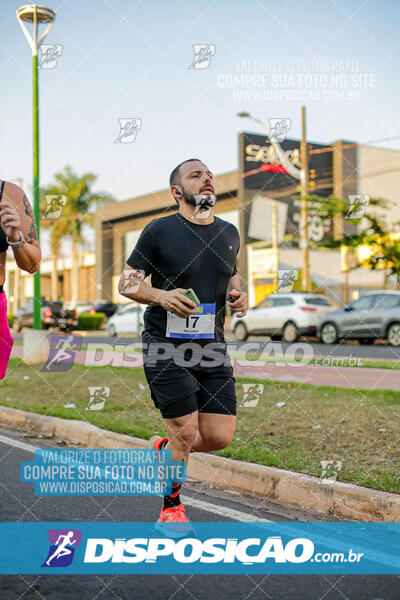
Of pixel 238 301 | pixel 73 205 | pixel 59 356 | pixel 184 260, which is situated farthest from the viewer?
pixel 73 205

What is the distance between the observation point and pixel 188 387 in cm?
363

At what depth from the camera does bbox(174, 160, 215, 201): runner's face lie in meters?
3.75

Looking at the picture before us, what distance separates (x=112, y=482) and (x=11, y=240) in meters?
2.61

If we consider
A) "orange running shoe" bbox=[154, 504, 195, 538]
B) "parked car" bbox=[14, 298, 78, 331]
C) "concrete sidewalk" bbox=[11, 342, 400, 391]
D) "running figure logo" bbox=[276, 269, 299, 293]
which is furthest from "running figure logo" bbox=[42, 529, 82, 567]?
"parked car" bbox=[14, 298, 78, 331]

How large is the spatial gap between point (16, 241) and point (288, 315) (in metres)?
18.9

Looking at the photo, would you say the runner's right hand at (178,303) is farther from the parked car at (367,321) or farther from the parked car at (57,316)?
the parked car at (57,316)

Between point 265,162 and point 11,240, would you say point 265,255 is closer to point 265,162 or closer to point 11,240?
point 265,162

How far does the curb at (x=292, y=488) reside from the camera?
4.12m

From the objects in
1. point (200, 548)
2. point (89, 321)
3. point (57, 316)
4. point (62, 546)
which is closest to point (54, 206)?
point (62, 546)

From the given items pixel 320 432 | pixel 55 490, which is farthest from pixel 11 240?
pixel 320 432

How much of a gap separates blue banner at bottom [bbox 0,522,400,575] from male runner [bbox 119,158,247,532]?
205 millimetres

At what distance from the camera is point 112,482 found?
5055 mm

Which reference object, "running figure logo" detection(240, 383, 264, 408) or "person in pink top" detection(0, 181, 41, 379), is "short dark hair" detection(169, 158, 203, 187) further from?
"running figure logo" detection(240, 383, 264, 408)

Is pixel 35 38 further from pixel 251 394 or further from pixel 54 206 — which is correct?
pixel 251 394
